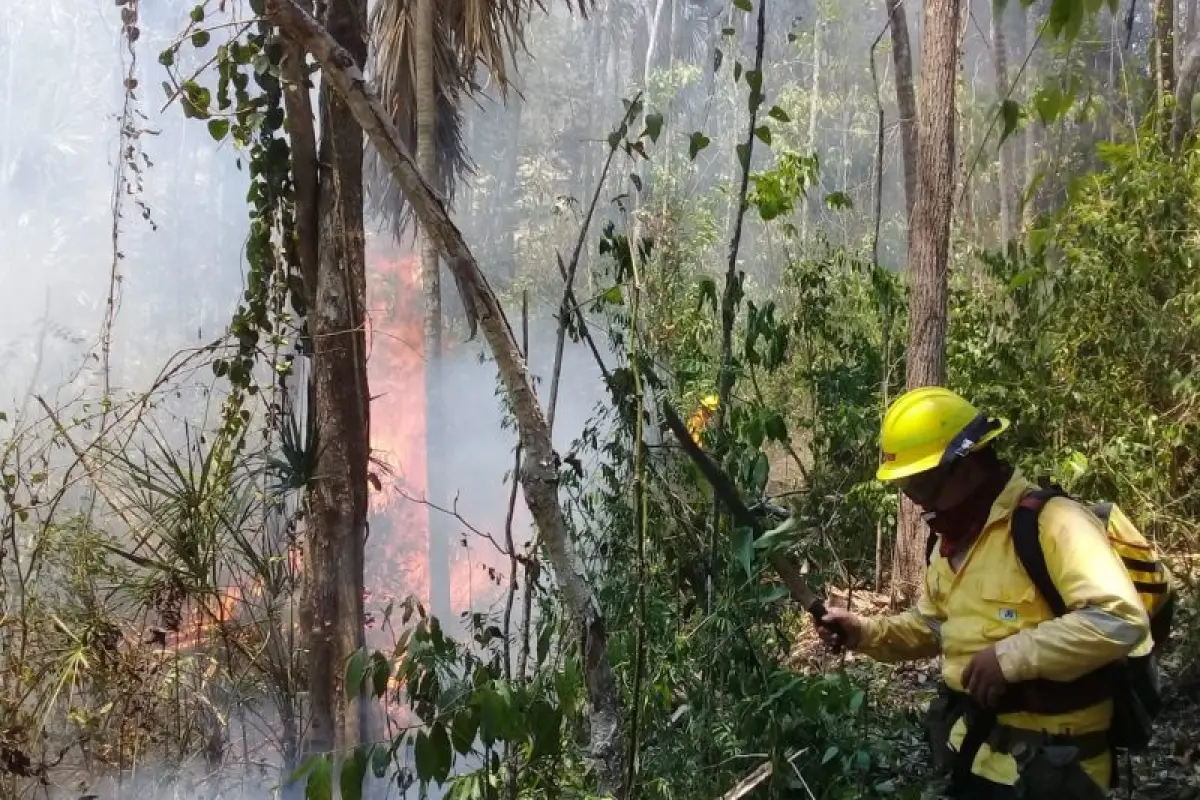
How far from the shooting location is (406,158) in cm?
202

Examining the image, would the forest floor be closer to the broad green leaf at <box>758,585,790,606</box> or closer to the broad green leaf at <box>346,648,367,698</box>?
the broad green leaf at <box>758,585,790,606</box>

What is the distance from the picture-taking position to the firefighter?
1.60m

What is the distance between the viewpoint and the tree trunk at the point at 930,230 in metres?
4.80

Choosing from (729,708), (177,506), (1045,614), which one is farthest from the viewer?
(177,506)

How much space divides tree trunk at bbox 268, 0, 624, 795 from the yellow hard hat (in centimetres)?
69

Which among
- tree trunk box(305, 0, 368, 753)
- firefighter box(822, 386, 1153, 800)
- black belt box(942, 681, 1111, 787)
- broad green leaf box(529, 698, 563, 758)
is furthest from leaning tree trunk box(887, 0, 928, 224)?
broad green leaf box(529, 698, 563, 758)

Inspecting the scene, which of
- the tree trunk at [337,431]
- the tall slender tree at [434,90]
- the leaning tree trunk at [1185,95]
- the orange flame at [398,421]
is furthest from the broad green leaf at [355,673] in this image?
the orange flame at [398,421]

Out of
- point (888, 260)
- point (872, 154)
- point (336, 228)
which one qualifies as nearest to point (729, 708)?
point (336, 228)

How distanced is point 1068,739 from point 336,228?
2.77 meters

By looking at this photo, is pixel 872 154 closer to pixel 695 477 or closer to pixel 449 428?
pixel 449 428

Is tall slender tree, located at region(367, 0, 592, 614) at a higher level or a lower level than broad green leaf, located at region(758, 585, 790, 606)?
higher

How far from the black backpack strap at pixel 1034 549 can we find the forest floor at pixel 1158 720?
0.71 metres

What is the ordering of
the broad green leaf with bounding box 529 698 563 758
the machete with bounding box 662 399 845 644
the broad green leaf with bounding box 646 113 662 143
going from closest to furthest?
the broad green leaf with bounding box 529 698 563 758, the machete with bounding box 662 399 845 644, the broad green leaf with bounding box 646 113 662 143

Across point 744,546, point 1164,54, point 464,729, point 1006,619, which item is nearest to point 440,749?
point 464,729
